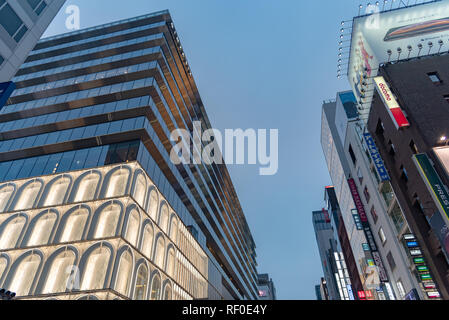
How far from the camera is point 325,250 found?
12256 cm

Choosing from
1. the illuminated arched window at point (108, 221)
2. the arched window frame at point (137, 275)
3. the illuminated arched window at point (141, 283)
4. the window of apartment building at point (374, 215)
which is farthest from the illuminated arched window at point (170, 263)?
the window of apartment building at point (374, 215)

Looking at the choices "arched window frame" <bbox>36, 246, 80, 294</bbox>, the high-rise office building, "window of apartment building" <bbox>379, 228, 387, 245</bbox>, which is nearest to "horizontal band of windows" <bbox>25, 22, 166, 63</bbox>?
the high-rise office building

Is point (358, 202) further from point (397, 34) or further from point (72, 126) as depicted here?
point (72, 126)

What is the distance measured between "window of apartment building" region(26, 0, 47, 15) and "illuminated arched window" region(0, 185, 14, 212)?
18.1 m

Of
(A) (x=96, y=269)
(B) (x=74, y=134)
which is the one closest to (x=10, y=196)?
(B) (x=74, y=134)

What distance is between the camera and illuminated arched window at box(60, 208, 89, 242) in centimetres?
2362

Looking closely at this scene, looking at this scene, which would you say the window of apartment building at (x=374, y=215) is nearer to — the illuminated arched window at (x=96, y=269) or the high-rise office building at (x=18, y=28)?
the illuminated arched window at (x=96, y=269)

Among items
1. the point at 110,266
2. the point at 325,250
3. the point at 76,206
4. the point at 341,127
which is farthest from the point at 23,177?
the point at 325,250

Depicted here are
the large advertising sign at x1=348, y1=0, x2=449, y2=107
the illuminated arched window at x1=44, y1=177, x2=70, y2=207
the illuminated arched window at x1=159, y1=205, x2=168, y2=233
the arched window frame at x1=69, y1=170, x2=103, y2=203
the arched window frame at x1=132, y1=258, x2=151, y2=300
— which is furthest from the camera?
the large advertising sign at x1=348, y1=0, x2=449, y2=107

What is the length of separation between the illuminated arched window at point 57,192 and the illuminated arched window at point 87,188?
58.2 inches

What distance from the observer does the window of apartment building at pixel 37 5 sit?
2081 centimetres

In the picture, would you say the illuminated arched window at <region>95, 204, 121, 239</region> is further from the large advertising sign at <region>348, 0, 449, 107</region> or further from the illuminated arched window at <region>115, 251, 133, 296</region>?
the large advertising sign at <region>348, 0, 449, 107</region>

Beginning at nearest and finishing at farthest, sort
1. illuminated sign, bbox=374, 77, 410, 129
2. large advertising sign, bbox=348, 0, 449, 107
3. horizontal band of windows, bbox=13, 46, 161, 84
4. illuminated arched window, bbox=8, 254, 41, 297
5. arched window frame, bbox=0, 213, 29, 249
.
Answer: illuminated arched window, bbox=8, 254, 41, 297 → arched window frame, bbox=0, 213, 29, 249 → illuminated sign, bbox=374, 77, 410, 129 → large advertising sign, bbox=348, 0, 449, 107 → horizontal band of windows, bbox=13, 46, 161, 84

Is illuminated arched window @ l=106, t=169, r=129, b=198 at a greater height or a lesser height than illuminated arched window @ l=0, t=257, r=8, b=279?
A: greater
